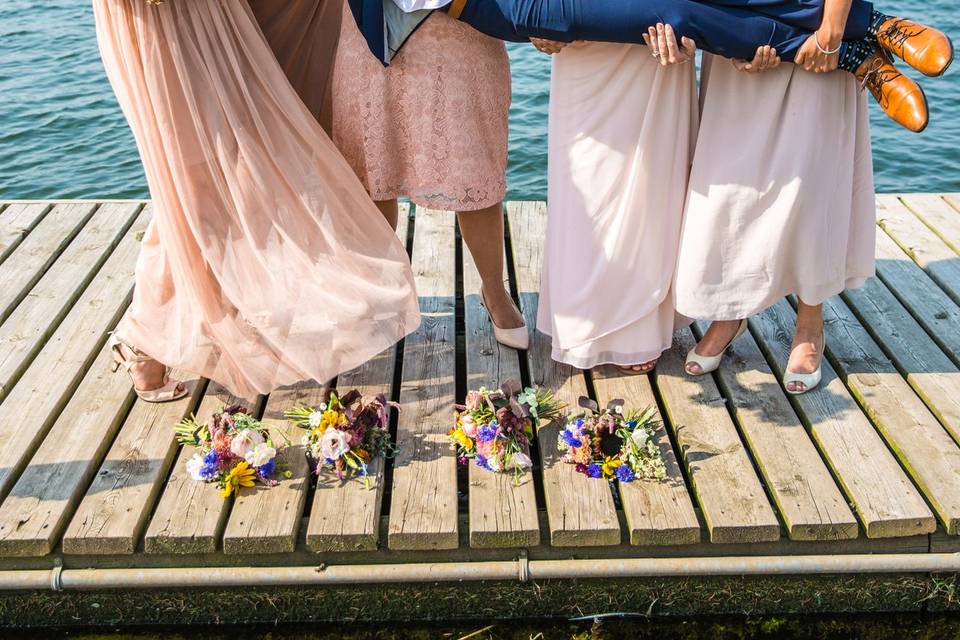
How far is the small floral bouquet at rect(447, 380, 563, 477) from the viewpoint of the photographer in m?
2.71

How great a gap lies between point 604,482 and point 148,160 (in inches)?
59.5

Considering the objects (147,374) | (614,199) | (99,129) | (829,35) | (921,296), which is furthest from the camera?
(99,129)

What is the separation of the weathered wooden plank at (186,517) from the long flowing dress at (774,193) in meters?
1.44

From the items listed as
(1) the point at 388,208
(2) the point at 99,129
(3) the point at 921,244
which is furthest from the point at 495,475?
(2) the point at 99,129

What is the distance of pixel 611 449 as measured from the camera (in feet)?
8.98

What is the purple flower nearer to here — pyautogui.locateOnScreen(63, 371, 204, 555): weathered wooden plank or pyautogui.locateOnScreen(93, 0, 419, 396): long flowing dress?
pyautogui.locateOnScreen(63, 371, 204, 555): weathered wooden plank

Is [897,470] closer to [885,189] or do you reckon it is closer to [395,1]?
[395,1]

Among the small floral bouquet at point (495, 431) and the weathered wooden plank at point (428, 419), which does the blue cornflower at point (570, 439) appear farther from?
the weathered wooden plank at point (428, 419)

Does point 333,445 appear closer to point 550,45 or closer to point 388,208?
point 388,208

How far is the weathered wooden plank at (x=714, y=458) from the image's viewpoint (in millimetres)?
2531

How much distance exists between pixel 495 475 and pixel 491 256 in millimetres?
808

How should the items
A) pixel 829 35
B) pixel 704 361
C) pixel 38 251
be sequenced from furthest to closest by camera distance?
pixel 38 251, pixel 704 361, pixel 829 35

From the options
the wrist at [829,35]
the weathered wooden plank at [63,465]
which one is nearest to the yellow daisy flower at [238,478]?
the weathered wooden plank at [63,465]

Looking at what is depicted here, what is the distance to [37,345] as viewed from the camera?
336 cm
